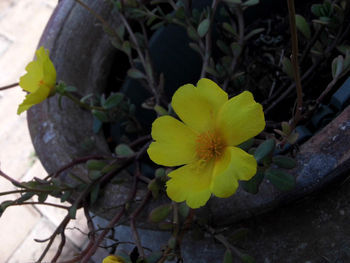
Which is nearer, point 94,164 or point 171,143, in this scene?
point 171,143

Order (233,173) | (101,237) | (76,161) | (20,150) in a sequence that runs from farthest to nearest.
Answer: (20,150)
(76,161)
(101,237)
(233,173)

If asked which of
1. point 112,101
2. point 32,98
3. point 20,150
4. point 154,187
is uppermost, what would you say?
point 32,98

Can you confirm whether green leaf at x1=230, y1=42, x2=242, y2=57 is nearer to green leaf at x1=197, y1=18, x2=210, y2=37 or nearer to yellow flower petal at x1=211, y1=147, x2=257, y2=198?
green leaf at x1=197, y1=18, x2=210, y2=37

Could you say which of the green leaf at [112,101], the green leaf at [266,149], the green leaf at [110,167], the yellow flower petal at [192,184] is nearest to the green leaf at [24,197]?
the green leaf at [110,167]

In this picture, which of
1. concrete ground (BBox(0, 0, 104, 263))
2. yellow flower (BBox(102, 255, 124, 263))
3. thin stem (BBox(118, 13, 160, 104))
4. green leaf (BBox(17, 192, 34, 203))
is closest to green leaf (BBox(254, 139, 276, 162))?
yellow flower (BBox(102, 255, 124, 263))

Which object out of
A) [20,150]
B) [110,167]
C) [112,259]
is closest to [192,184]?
[112,259]

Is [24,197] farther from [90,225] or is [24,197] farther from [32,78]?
[32,78]

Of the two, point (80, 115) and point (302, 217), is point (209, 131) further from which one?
point (80, 115)

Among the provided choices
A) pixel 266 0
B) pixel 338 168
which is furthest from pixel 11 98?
pixel 338 168
